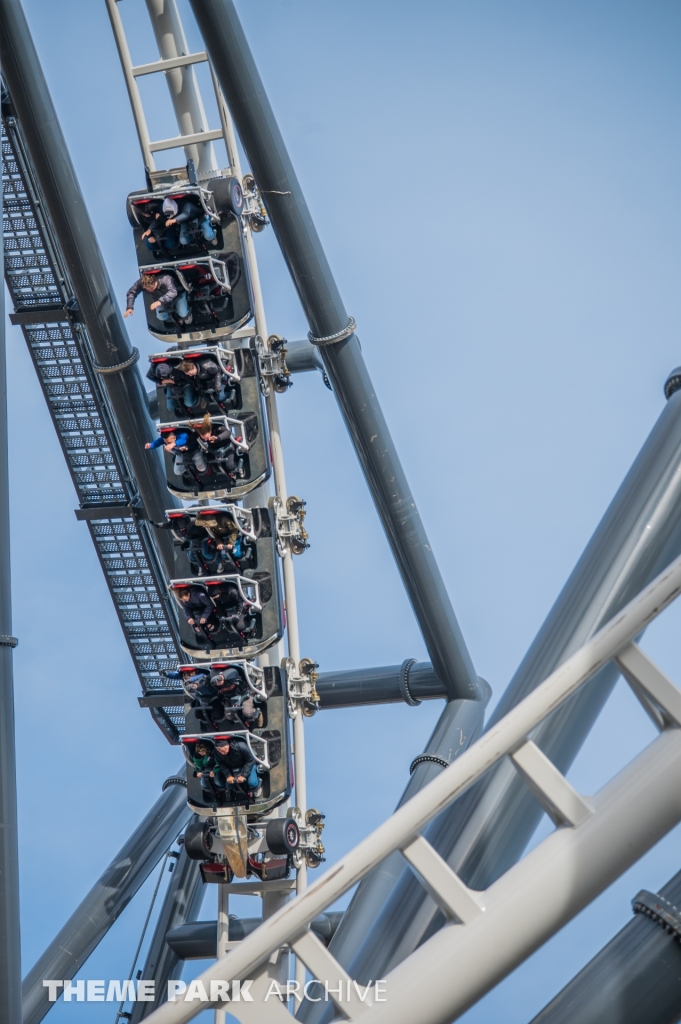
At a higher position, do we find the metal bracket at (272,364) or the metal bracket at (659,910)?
the metal bracket at (272,364)

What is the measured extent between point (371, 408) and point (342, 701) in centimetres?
308

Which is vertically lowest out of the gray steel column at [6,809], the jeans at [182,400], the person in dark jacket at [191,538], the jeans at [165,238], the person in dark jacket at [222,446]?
the gray steel column at [6,809]

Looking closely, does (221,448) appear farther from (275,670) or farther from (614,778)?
(614,778)

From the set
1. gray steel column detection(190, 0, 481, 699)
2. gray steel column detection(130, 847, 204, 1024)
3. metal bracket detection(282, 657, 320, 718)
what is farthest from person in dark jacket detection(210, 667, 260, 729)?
gray steel column detection(130, 847, 204, 1024)

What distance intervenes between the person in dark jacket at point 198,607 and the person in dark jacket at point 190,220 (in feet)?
8.10

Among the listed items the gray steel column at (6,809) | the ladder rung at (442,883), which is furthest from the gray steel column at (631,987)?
the gray steel column at (6,809)

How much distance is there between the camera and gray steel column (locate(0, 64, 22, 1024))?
4.77m

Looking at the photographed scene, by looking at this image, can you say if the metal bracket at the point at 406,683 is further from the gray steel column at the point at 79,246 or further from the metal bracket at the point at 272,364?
the metal bracket at the point at 272,364

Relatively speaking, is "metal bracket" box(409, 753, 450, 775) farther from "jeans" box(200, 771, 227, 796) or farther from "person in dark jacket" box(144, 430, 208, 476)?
"person in dark jacket" box(144, 430, 208, 476)

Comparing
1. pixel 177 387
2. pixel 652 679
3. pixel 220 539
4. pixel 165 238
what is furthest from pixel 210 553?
pixel 652 679

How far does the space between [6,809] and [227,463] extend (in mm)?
3866

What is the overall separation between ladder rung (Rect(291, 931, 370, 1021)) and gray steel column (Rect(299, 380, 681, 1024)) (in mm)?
1539

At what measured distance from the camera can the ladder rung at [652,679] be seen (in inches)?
95.2

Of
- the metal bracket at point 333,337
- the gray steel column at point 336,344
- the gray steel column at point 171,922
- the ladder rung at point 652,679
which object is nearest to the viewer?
the ladder rung at point 652,679
